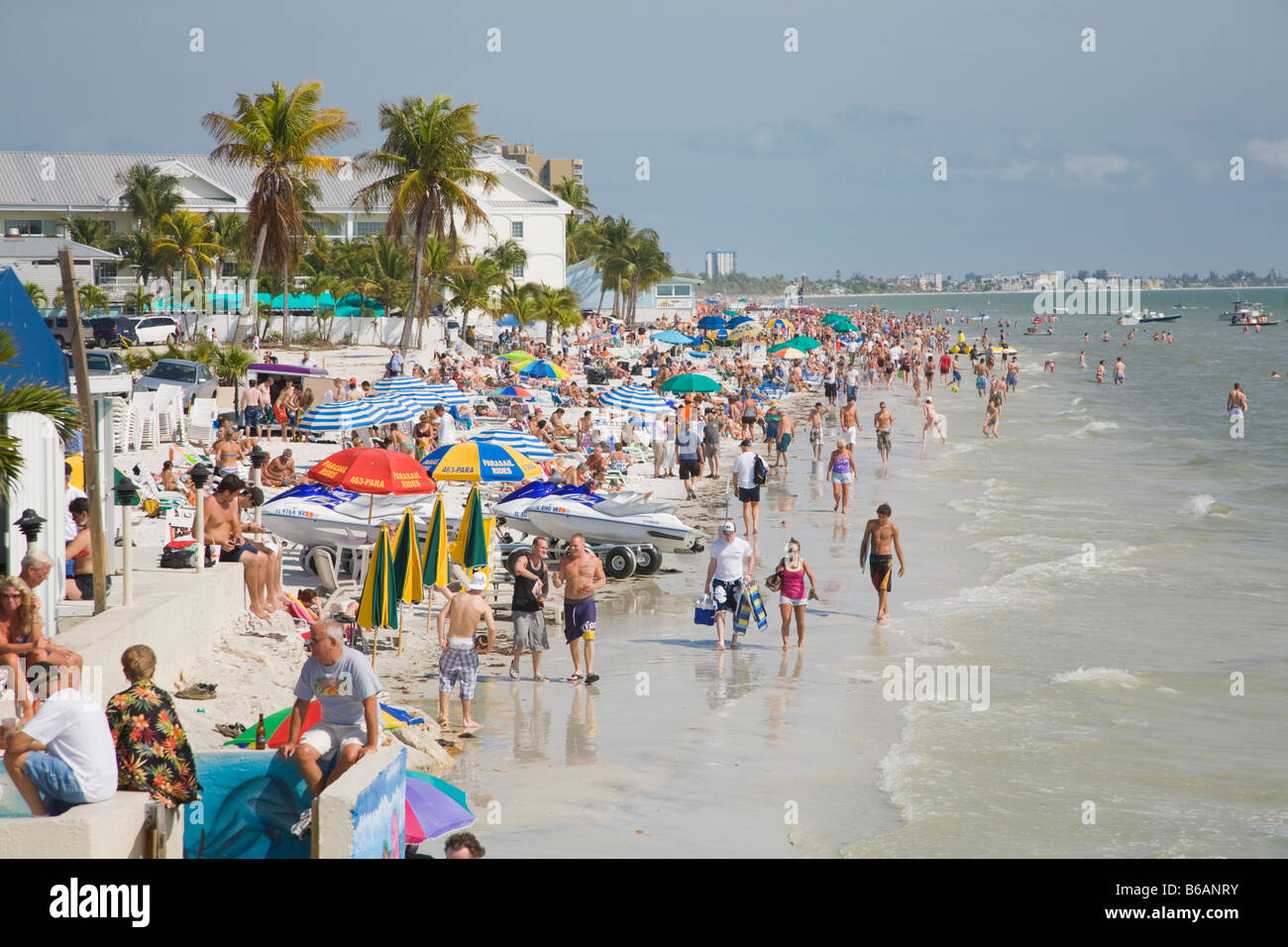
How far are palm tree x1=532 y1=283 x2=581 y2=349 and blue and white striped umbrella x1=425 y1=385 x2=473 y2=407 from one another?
25.2m

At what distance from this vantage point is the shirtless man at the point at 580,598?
11.7 m

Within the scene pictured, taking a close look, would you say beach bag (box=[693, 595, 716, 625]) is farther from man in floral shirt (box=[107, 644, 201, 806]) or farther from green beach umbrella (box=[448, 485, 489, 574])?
man in floral shirt (box=[107, 644, 201, 806])

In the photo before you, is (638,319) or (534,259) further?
(638,319)

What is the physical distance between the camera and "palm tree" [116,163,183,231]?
167 ft

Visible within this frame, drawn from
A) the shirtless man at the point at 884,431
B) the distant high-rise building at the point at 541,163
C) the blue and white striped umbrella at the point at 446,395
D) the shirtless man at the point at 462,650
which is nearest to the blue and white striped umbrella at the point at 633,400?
the blue and white striped umbrella at the point at 446,395

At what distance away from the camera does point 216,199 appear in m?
54.3

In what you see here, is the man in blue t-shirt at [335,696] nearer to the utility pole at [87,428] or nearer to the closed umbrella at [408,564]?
the utility pole at [87,428]

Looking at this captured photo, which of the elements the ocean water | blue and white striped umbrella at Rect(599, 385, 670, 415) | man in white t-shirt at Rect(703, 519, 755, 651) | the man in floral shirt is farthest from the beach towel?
blue and white striped umbrella at Rect(599, 385, 670, 415)

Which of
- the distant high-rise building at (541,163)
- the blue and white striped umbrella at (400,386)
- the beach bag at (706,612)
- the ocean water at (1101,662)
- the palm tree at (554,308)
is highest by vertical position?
the distant high-rise building at (541,163)

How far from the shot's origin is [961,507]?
23.4m

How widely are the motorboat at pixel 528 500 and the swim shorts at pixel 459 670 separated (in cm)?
620

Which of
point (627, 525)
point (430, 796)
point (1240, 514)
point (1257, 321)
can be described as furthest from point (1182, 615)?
point (1257, 321)
